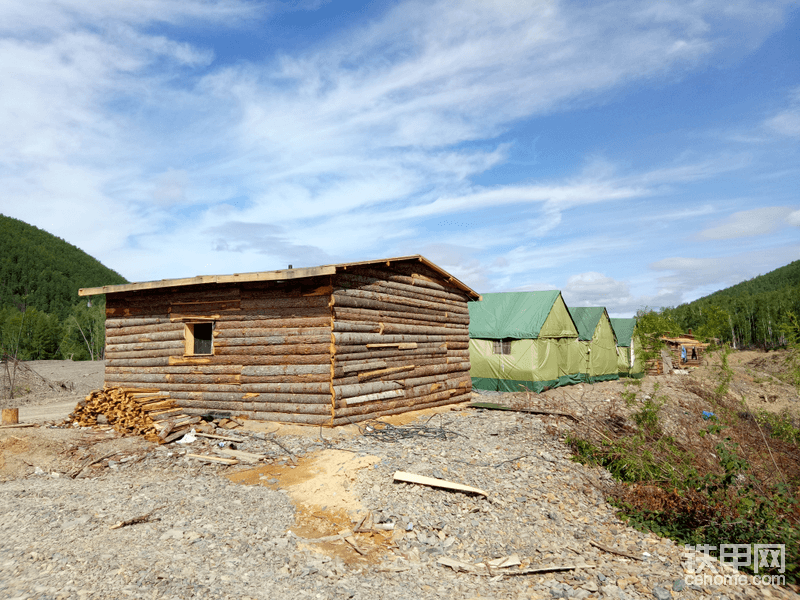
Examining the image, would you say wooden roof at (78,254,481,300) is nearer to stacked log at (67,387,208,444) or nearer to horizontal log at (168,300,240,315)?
horizontal log at (168,300,240,315)

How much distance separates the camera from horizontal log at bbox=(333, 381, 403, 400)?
496 inches

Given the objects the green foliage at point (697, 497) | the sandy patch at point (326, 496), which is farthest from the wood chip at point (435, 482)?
the green foliage at point (697, 497)

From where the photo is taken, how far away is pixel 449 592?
5.62 m

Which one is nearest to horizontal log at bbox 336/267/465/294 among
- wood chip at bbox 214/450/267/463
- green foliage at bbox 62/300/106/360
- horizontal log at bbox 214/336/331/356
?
horizontal log at bbox 214/336/331/356

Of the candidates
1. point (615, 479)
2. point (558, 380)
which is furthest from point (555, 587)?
point (558, 380)

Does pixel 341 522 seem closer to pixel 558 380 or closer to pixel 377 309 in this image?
pixel 377 309

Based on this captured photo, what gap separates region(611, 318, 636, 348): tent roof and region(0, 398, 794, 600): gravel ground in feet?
84.5

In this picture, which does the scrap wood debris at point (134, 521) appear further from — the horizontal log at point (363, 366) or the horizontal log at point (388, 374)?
the horizontal log at point (388, 374)

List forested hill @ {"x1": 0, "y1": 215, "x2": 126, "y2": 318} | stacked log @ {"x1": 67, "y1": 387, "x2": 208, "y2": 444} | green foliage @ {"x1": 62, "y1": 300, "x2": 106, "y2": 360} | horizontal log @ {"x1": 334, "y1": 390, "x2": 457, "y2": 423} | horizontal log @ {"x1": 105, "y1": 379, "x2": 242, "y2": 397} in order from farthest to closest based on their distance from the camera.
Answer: forested hill @ {"x1": 0, "y1": 215, "x2": 126, "y2": 318} → green foliage @ {"x1": 62, "y1": 300, "x2": 106, "y2": 360} → horizontal log @ {"x1": 105, "y1": 379, "x2": 242, "y2": 397} → horizontal log @ {"x1": 334, "y1": 390, "x2": 457, "y2": 423} → stacked log @ {"x1": 67, "y1": 387, "x2": 208, "y2": 444}

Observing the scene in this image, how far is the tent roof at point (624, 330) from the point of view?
110ft

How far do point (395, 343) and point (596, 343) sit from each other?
1665 cm

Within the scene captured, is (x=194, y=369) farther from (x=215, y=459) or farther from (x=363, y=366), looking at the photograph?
(x=363, y=366)

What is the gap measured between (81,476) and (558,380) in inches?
758

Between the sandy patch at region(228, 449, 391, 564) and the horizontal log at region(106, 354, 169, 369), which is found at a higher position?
the horizontal log at region(106, 354, 169, 369)
